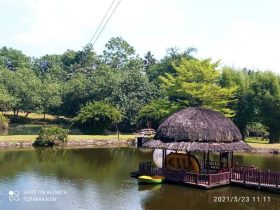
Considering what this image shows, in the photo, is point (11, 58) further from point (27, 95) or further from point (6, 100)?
point (6, 100)

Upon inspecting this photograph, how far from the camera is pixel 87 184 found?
30.3 meters

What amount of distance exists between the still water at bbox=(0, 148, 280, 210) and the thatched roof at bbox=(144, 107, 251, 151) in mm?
3186

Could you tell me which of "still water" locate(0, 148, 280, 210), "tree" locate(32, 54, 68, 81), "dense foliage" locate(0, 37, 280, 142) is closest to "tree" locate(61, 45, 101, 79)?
"tree" locate(32, 54, 68, 81)

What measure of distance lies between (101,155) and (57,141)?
868 centimetres

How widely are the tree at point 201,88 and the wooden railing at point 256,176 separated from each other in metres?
30.1

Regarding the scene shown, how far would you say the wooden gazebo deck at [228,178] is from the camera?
29.6m

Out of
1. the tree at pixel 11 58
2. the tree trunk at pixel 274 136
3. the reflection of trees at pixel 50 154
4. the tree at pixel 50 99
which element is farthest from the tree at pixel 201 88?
the tree at pixel 11 58

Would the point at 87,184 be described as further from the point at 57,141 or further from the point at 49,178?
the point at 57,141

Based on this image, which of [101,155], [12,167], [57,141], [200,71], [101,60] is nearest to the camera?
[12,167]

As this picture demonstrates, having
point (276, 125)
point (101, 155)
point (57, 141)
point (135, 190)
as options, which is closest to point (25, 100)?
point (57, 141)

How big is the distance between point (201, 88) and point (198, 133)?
3169 centimetres

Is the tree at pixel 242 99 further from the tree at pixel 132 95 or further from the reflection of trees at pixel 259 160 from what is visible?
the reflection of trees at pixel 259 160

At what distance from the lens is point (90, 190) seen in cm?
2822

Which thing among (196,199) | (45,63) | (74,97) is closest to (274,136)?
(74,97)
